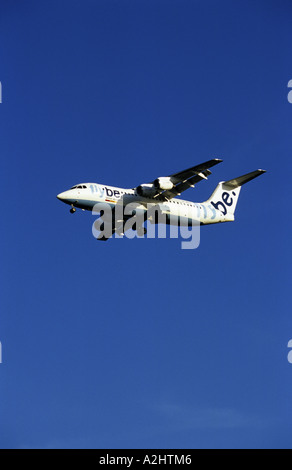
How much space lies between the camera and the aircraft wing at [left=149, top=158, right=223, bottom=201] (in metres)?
33.6

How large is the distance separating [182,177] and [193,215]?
3.06 m

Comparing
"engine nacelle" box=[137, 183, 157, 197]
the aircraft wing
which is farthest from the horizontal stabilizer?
"engine nacelle" box=[137, 183, 157, 197]

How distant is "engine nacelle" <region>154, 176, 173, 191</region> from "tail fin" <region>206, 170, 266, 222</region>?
4.90 m

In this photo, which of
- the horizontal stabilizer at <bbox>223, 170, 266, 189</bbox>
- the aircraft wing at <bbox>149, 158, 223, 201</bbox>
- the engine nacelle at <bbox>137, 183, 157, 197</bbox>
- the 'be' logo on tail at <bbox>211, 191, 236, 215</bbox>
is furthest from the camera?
the 'be' logo on tail at <bbox>211, 191, 236, 215</bbox>

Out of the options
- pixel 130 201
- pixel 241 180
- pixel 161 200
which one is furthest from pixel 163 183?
pixel 241 180

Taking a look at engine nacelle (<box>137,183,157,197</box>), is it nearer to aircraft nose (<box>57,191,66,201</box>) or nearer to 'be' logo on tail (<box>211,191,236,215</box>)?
aircraft nose (<box>57,191,66,201</box>)

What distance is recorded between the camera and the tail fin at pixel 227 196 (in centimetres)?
3916

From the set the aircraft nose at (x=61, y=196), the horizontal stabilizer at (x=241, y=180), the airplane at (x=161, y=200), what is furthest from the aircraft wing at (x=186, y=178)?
the aircraft nose at (x=61, y=196)

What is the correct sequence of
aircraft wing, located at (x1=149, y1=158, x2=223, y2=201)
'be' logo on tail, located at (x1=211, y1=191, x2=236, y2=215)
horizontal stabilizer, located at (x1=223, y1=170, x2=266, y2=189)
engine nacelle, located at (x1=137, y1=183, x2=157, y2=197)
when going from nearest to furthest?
aircraft wing, located at (x1=149, y1=158, x2=223, y2=201), engine nacelle, located at (x1=137, y1=183, x2=157, y2=197), horizontal stabilizer, located at (x1=223, y1=170, x2=266, y2=189), 'be' logo on tail, located at (x1=211, y1=191, x2=236, y2=215)
